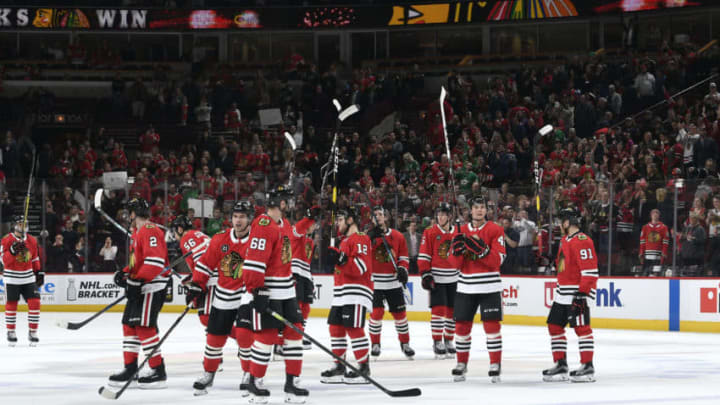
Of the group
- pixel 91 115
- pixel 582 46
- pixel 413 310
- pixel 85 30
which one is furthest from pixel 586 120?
pixel 85 30

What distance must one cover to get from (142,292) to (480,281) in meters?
2.91

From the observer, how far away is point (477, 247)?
8.88m

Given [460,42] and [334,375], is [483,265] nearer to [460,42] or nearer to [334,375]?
[334,375]

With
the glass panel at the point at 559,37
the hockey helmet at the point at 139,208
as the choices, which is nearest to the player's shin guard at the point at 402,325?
the hockey helmet at the point at 139,208

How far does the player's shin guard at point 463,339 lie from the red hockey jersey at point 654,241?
6.11 metres

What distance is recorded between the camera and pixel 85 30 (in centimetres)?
2783

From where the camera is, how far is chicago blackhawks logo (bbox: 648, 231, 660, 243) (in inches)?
563

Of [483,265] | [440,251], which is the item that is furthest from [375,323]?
[483,265]

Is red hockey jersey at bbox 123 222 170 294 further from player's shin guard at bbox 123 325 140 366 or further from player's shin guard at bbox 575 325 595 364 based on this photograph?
player's shin guard at bbox 575 325 595 364

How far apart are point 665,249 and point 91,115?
16.3 metres

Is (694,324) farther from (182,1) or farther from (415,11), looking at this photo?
(182,1)

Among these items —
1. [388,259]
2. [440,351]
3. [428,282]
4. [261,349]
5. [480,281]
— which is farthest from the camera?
[440,351]

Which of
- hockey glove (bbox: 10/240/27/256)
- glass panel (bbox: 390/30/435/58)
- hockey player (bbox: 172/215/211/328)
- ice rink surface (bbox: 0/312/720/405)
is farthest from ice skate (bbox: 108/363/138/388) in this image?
glass panel (bbox: 390/30/435/58)

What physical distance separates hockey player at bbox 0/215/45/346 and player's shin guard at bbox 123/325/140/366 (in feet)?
16.5
